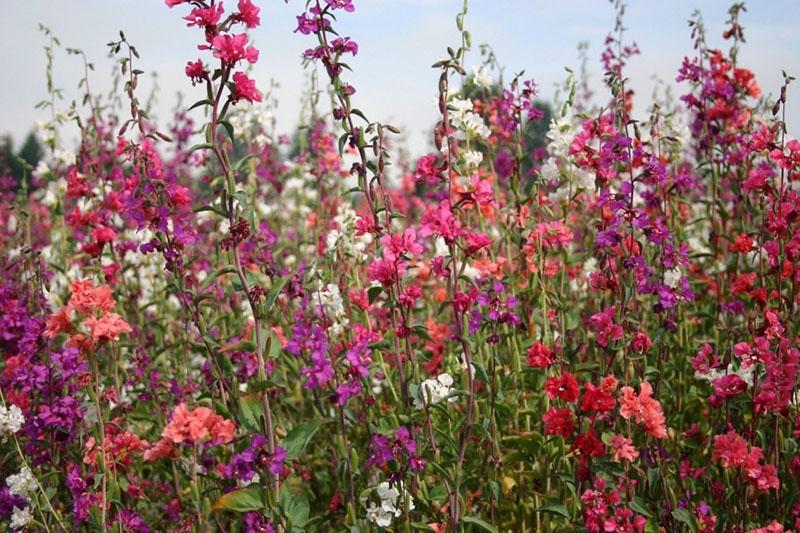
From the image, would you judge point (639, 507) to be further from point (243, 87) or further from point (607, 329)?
point (243, 87)

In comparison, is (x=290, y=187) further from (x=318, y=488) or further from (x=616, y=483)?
(x=616, y=483)

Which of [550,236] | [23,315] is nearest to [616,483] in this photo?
[550,236]

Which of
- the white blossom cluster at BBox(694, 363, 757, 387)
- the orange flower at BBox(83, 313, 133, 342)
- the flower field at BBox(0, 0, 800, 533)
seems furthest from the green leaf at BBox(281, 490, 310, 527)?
the white blossom cluster at BBox(694, 363, 757, 387)

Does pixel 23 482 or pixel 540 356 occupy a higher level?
pixel 540 356

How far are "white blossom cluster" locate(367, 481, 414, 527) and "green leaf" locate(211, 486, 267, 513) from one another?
1.38 ft

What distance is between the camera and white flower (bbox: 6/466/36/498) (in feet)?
10.4

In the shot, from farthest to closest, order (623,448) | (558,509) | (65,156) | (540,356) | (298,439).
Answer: (65,156) < (540,356) < (558,509) < (298,439) < (623,448)

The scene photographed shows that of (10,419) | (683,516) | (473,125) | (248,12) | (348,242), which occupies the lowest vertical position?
(683,516)

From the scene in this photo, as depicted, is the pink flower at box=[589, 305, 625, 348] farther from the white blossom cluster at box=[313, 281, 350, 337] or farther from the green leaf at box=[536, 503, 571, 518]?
the white blossom cluster at box=[313, 281, 350, 337]

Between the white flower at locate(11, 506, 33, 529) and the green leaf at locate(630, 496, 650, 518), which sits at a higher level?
the green leaf at locate(630, 496, 650, 518)

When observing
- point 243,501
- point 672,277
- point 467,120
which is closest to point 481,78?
point 467,120

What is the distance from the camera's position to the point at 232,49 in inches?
105

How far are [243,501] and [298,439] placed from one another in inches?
11.0

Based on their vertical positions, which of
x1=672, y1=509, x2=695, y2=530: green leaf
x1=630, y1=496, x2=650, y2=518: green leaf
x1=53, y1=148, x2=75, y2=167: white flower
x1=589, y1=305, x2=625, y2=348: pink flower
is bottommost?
x1=672, y1=509, x2=695, y2=530: green leaf
